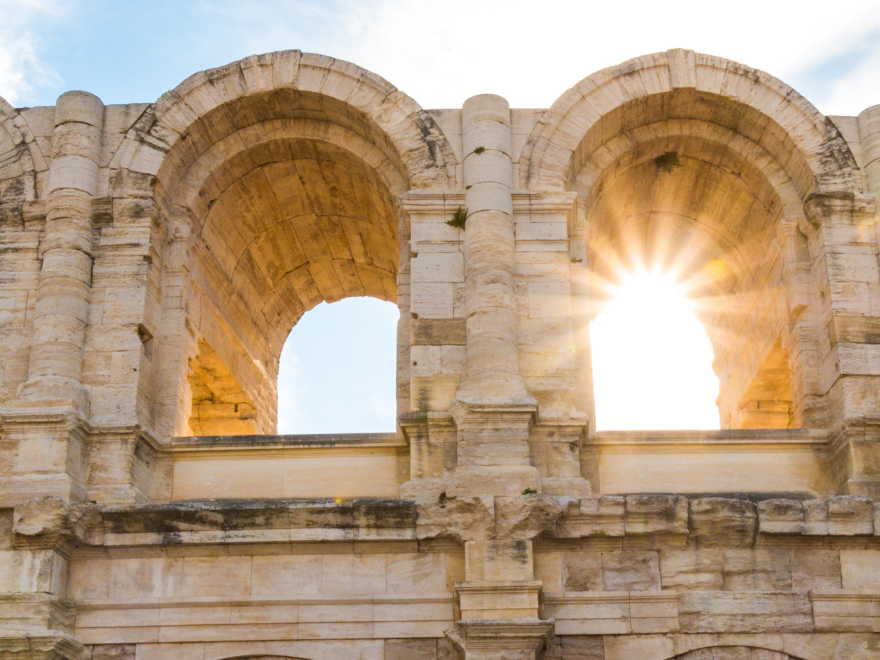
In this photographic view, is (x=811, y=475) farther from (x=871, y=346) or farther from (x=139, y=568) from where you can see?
(x=139, y=568)

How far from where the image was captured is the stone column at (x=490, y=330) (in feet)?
36.3

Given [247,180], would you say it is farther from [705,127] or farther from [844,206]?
[844,206]

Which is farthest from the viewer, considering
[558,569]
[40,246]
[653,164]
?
[653,164]

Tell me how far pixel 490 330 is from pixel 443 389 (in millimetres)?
682

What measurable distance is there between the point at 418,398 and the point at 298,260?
15.3 ft

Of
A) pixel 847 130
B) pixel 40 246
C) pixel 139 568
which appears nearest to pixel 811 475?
pixel 847 130

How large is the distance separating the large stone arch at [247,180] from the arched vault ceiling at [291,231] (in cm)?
2

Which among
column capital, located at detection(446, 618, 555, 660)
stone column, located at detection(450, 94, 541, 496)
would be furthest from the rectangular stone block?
stone column, located at detection(450, 94, 541, 496)

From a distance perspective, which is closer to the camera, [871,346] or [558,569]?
[558,569]

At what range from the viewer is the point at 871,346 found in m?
12.0

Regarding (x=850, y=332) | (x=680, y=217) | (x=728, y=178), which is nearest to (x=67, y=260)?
(x=680, y=217)

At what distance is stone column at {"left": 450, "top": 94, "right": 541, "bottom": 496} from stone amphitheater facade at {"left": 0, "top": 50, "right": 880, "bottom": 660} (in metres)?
0.03

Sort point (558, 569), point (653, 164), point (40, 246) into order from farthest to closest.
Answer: point (653, 164) → point (40, 246) → point (558, 569)

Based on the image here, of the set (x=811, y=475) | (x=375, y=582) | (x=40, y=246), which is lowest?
(x=375, y=582)
